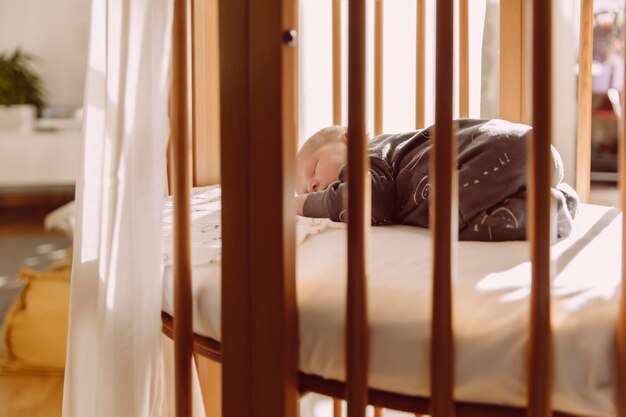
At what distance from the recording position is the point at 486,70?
7.32 ft

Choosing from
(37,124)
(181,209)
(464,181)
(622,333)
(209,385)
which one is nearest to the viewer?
(622,333)

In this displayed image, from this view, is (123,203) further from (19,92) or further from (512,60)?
(19,92)

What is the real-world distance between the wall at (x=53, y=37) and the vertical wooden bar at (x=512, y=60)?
3.98 meters

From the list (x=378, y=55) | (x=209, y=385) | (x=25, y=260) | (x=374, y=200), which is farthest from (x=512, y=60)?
(x=25, y=260)

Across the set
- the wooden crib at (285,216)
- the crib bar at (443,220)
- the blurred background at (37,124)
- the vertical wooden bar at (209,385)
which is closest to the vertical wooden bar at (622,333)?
the wooden crib at (285,216)

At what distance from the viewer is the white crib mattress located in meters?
0.65

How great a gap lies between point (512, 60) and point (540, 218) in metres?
0.91

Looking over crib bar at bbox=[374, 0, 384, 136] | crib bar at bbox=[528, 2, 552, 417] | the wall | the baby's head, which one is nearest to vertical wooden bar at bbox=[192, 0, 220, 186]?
the baby's head

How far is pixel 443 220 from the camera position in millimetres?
661

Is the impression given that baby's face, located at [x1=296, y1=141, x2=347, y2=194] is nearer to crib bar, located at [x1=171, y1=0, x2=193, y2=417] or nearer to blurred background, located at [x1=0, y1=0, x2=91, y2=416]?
crib bar, located at [x1=171, y1=0, x2=193, y2=417]

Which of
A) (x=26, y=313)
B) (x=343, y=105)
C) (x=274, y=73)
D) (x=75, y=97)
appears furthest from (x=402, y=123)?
(x=75, y=97)

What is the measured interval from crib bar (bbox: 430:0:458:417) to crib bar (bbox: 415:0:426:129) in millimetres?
817

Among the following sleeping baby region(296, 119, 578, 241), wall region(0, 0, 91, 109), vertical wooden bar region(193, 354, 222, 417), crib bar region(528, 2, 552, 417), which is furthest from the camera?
wall region(0, 0, 91, 109)

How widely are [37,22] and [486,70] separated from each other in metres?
3.74
